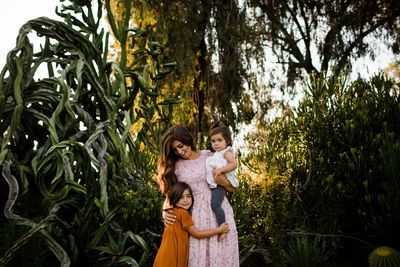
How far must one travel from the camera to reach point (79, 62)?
2.00 meters

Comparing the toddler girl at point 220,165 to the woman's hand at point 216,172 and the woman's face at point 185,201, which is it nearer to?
the woman's hand at point 216,172

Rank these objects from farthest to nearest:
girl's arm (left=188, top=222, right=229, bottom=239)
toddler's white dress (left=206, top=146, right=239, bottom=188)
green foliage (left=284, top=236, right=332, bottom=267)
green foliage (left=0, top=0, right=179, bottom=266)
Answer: green foliage (left=284, top=236, right=332, bottom=267) → toddler's white dress (left=206, top=146, right=239, bottom=188) → girl's arm (left=188, top=222, right=229, bottom=239) → green foliage (left=0, top=0, right=179, bottom=266)

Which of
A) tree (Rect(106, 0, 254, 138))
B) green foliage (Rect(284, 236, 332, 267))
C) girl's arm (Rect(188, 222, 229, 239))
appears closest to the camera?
girl's arm (Rect(188, 222, 229, 239))

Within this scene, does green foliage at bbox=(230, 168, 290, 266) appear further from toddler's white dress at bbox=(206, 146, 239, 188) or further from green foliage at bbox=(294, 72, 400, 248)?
toddler's white dress at bbox=(206, 146, 239, 188)

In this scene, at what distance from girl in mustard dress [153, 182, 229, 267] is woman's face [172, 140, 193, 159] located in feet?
0.68

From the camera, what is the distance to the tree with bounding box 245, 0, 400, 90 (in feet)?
23.7

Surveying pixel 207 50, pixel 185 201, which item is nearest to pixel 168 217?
pixel 185 201

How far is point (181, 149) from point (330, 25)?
6.86 metres

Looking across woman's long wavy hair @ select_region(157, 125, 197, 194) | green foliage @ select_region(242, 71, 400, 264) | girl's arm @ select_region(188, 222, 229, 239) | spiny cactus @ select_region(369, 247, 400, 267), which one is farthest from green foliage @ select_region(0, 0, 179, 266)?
spiny cactus @ select_region(369, 247, 400, 267)

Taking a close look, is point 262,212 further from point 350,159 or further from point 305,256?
point 350,159

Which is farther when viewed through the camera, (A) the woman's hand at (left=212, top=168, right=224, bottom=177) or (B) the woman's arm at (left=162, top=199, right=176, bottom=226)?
(A) the woman's hand at (left=212, top=168, right=224, bottom=177)

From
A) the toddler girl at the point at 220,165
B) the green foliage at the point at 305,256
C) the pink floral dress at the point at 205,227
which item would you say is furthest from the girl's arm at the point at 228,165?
the green foliage at the point at 305,256

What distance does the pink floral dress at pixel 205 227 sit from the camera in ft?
6.53

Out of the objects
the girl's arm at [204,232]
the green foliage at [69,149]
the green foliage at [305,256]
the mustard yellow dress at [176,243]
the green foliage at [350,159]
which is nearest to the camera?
the green foliage at [69,149]
